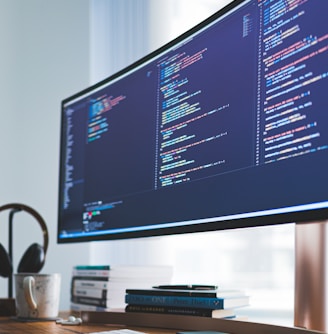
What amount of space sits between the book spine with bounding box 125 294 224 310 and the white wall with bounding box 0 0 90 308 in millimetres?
933

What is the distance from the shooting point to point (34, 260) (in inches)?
56.7

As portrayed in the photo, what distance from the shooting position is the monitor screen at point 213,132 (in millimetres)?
866

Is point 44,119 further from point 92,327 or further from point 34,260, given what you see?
point 92,327

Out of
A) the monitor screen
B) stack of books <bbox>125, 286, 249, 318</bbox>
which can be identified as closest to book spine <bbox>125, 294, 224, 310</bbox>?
stack of books <bbox>125, 286, 249, 318</bbox>

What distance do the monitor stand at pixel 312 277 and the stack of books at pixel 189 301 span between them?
0.47ft

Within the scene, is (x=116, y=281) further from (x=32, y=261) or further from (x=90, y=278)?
(x=32, y=261)

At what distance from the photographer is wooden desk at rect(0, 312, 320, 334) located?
902mm

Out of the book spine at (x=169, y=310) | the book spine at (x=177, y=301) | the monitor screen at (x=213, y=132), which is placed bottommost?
the book spine at (x=169, y=310)

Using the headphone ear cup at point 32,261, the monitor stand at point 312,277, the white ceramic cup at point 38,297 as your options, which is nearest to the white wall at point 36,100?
the headphone ear cup at point 32,261

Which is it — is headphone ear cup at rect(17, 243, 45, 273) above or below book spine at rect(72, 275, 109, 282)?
above

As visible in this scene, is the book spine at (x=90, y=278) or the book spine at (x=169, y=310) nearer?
the book spine at (x=169, y=310)

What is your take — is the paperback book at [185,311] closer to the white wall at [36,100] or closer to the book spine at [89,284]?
the book spine at [89,284]

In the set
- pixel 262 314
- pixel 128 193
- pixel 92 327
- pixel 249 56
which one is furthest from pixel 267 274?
pixel 249 56

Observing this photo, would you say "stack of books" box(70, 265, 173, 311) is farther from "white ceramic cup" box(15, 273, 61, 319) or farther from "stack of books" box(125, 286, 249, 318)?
"stack of books" box(125, 286, 249, 318)
